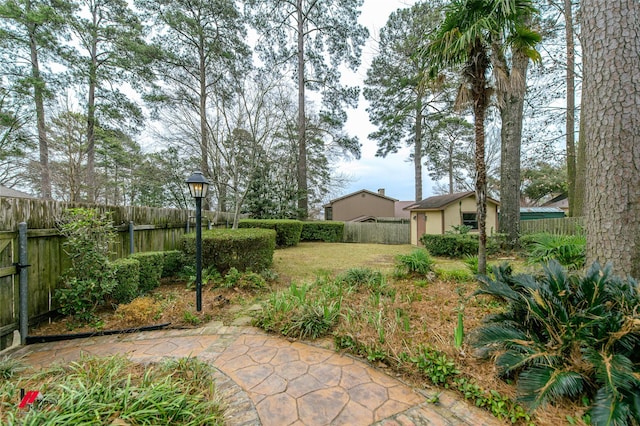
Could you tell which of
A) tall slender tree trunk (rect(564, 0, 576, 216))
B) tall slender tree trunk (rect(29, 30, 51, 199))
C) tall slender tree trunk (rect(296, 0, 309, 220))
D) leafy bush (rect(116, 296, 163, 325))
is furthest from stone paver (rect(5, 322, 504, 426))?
tall slender tree trunk (rect(564, 0, 576, 216))

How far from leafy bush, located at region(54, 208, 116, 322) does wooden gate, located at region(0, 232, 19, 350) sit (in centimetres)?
36

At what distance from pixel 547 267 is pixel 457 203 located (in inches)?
401

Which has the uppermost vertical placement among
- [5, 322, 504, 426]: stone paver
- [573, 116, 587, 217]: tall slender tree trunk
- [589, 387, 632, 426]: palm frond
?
[573, 116, 587, 217]: tall slender tree trunk

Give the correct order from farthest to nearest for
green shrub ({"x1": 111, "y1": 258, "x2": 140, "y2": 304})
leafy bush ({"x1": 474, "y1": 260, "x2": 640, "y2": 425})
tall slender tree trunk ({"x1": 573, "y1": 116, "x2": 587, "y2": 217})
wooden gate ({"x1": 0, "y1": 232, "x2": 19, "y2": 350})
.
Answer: tall slender tree trunk ({"x1": 573, "y1": 116, "x2": 587, "y2": 217}) < green shrub ({"x1": 111, "y1": 258, "x2": 140, "y2": 304}) < wooden gate ({"x1": 0, "y1": 232, "x2": 19, "y2": 350}) < leafy bush ({"x1": 474, "y1": 260, "x2": 640, "y2": 425})

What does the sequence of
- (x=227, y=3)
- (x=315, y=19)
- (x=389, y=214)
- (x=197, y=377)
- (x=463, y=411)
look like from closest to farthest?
(x=463, y=411), (x=197, y=377), (x=227, y=3), (x=315, y=19), (x=389, y=214)

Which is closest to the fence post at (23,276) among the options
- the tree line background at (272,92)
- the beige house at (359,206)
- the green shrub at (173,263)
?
the green shrub at (173,263)

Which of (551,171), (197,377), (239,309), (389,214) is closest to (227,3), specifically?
(239,309)

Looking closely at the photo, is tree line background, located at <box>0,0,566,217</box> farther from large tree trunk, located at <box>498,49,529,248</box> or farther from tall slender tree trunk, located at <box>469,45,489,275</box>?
large tree trunk, located at <box>498,49,529,248</box>

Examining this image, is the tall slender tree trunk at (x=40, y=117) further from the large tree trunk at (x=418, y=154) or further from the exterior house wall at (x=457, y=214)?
the large tree trunk at (x=418, y=154)

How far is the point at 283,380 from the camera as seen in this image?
2.00 meters

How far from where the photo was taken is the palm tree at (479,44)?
11.9 ft

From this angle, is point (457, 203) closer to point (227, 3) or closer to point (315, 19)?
point (315, 19)

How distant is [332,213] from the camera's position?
21.0 m

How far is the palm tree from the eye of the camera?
11.9ft
